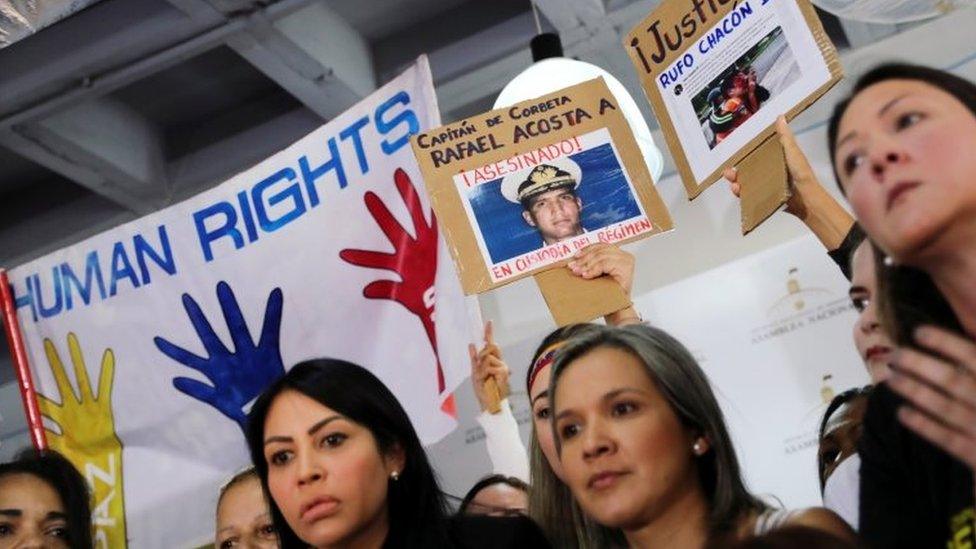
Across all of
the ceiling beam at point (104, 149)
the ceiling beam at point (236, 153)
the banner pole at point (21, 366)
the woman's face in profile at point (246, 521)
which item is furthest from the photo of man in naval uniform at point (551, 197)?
the ceiling beam at point (104, 149)

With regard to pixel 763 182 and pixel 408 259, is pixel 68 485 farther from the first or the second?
pixel 763 182

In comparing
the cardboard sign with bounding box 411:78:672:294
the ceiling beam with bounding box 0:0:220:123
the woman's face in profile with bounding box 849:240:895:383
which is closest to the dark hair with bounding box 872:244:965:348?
the woman's face in profile with bounding box 849:240:895:383

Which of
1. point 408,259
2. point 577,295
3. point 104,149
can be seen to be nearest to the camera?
point 577,295

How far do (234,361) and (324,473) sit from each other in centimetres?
120

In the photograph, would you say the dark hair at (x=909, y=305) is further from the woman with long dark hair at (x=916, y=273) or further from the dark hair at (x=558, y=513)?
the dark hair at (x=558, y=513)

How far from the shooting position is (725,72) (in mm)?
2301

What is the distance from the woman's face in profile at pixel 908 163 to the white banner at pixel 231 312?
1.57 metres

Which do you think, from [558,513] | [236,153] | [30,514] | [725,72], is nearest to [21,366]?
[30,514]

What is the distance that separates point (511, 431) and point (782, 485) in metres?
1.08

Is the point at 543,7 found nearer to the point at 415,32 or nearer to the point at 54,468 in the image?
the point at 415,32

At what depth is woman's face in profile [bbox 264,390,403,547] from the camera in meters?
2.04

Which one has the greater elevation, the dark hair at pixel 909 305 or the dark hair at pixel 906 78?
the dark hair at pixel 906 78

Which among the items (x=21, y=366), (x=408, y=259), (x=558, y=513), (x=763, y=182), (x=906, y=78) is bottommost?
(x=558, y=513)

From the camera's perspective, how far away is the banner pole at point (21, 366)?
3.47 metres
